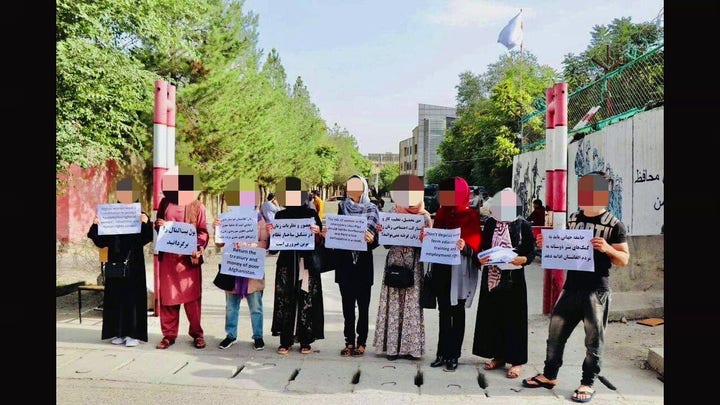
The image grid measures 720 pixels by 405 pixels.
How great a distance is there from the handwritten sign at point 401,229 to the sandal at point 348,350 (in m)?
1.24

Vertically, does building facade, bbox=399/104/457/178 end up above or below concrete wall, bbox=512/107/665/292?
above

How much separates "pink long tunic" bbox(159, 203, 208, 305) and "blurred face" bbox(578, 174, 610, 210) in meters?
3.82

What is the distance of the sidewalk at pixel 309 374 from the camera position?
4.70 m

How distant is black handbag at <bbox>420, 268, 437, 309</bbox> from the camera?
5461 mm

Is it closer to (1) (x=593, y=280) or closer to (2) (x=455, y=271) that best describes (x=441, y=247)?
(2) (x=455, y=271)

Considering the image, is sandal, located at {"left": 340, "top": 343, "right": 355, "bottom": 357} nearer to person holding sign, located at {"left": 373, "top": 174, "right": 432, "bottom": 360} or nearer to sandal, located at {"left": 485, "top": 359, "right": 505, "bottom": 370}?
person holding sign, located at {"left": 373, "top": 174, "right": 432, "bottom": 360}

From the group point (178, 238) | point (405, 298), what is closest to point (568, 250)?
point (405, 298)

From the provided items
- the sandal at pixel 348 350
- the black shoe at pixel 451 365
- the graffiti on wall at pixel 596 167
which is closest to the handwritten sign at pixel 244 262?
the sandal at pixel 348 350

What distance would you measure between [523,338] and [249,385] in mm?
2556

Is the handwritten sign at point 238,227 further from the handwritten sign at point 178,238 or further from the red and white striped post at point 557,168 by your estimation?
the red and white striped post at point 557,168

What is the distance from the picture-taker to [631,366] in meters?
5.64

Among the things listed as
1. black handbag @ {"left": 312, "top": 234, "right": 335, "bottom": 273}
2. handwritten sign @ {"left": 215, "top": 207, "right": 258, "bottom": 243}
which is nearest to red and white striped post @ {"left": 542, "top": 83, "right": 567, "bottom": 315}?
black handbag @ {"left": 312, "top": 234, "right": 335, "bottom": 273}

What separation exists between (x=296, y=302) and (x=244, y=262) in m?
0.69

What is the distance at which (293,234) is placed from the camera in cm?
566
